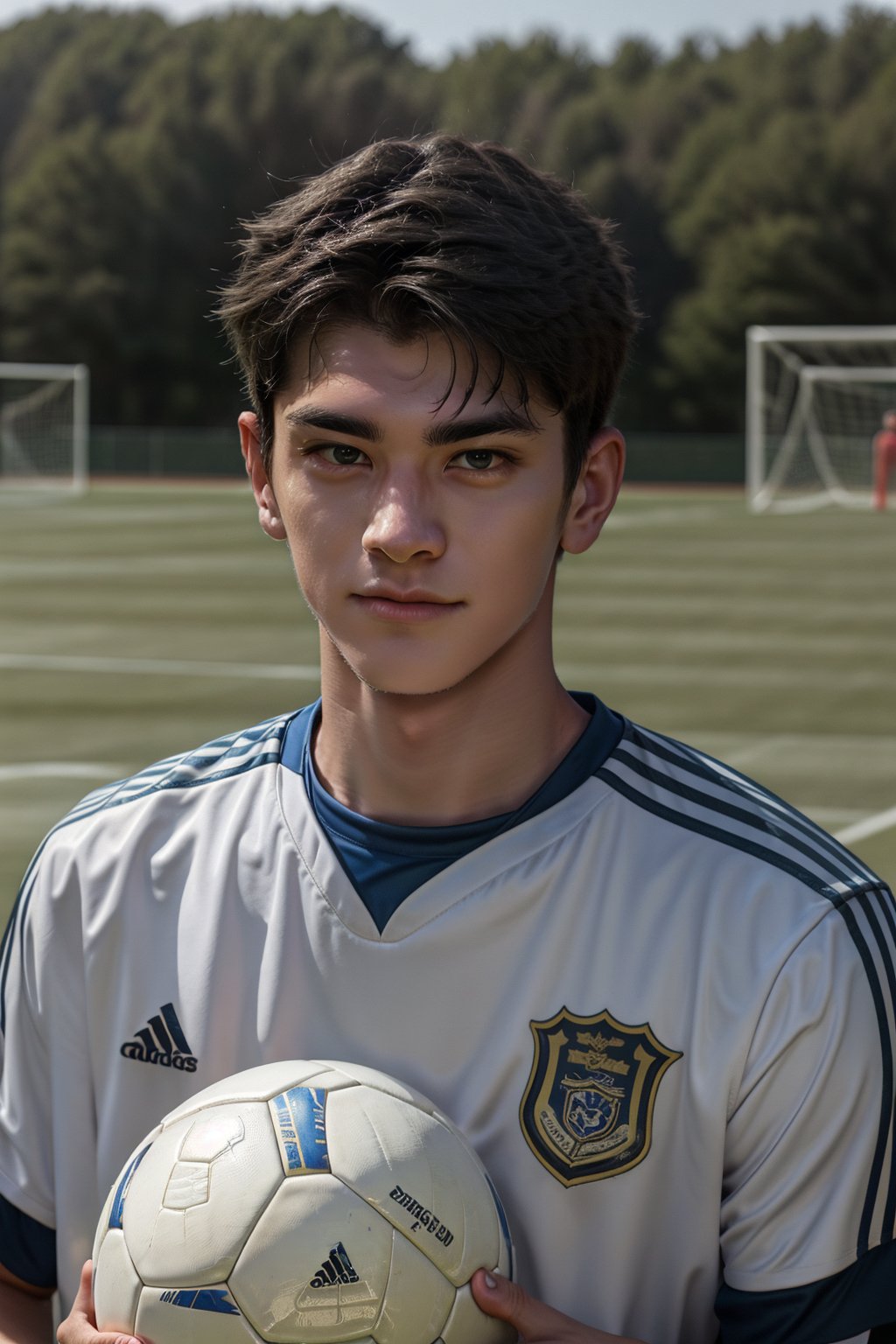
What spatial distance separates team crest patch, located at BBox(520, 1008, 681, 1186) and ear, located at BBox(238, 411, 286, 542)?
719 mm

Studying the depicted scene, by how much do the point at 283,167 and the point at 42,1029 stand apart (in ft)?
247

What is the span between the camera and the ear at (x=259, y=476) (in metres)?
2.57

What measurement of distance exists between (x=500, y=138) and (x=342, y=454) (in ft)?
196

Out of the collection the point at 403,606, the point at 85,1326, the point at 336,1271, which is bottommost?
the point at 85,1326

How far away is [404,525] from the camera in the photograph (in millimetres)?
2303

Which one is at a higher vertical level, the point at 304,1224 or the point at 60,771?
the point at 304,1224

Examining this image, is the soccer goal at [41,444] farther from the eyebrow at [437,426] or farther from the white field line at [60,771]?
the eyebrow at [437,426]

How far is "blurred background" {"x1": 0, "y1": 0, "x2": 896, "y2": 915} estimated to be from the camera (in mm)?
11617

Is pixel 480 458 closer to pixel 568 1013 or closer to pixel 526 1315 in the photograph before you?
pixel 568 1013

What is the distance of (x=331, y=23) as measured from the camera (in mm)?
87250

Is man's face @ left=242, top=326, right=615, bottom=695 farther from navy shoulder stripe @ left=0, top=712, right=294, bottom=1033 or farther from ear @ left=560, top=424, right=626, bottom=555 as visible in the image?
navy shoulder stripe @ left=0, top=712, right=294, bottom=1033

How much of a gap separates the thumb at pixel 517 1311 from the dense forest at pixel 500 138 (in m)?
59.3

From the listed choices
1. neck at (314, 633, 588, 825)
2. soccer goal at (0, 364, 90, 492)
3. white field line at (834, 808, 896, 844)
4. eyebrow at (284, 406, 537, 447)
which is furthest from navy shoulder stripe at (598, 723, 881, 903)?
soccer goal at (0, 364, 90, 492)

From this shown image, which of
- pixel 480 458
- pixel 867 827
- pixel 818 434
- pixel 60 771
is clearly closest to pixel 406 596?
pixel 480 458
